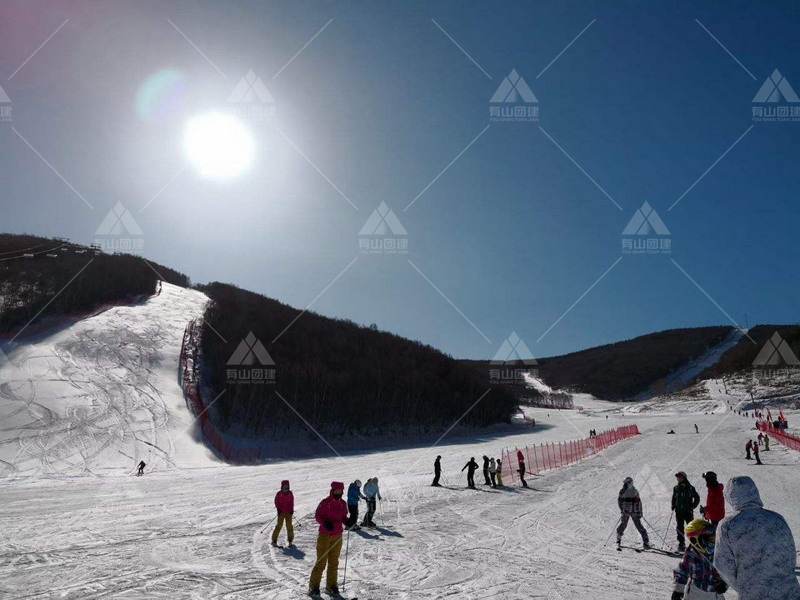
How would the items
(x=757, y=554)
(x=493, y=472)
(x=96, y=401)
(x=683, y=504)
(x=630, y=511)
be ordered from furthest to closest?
(x=96, y=401)
(x=493, y=472)
(x=630, y=511)
(x=683, y=504)
(x=757, y=554)

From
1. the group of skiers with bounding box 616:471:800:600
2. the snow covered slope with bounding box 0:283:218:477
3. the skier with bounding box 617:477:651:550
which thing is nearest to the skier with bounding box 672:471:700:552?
the skier with bounding box 617:477:651:550

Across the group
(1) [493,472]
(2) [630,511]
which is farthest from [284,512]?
(1) [493,472]

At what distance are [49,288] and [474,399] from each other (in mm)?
60007

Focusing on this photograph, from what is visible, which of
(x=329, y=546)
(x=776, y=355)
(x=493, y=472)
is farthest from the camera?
(x=776, y=355)

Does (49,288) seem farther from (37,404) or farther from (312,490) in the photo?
(312,490)

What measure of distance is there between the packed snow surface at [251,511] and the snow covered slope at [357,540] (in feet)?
0.19

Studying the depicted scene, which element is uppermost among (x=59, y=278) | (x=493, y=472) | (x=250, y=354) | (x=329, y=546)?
(x=59, y=278)

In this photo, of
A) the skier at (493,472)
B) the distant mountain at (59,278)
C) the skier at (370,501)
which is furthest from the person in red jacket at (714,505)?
the distant mountain at (59,278)

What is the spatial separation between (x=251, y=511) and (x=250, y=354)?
4224 centimetres

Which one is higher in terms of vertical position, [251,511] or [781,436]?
[781,436]

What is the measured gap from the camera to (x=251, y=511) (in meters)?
16.5

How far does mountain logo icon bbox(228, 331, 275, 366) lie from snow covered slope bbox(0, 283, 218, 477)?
6799 millimetres

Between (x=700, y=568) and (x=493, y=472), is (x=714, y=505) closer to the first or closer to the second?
(x=700, y=568)

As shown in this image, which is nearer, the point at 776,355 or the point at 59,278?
the point at 59,278
